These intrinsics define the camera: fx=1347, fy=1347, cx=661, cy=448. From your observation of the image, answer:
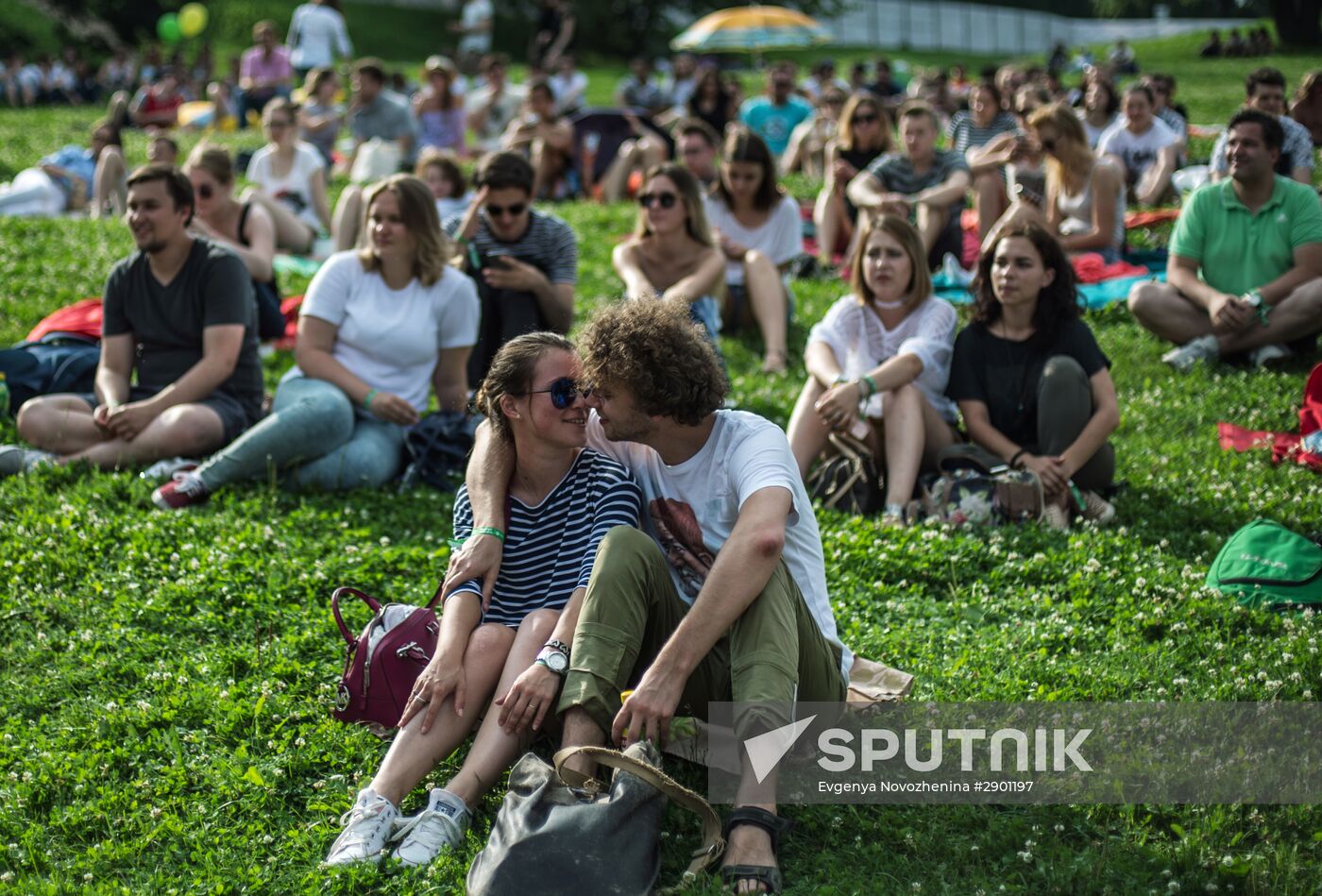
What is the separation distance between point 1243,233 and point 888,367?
10.7 feet

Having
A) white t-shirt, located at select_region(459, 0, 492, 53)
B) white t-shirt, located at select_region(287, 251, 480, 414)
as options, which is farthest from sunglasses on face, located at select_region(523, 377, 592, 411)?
white t-shirt, located at select_region(459, 0, 492, 53)

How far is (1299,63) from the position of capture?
28.9 metres

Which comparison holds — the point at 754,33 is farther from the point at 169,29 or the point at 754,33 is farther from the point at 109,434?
the point at 109,434

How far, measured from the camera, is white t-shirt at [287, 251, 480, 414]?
7.17 meters

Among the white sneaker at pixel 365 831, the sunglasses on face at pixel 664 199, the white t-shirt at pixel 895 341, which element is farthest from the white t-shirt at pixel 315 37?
the white sneaker at pixel 365 831

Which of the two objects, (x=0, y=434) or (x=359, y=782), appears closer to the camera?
(x=359, y=782)

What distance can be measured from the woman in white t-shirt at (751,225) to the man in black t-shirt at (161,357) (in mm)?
3587

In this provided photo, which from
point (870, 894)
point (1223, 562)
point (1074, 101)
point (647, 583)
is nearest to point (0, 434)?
point (647, 583)

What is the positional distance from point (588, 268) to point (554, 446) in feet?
24.0

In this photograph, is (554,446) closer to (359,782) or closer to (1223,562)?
(359,782)

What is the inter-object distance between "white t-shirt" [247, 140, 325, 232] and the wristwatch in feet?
30.9

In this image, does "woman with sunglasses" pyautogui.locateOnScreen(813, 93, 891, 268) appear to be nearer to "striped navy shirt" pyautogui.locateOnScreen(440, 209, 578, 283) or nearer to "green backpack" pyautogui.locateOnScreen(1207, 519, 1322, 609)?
"striped navy shirt" pyautogui.locateOnScreen(440, 209, 578, 283)

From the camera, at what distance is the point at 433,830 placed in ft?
12.7

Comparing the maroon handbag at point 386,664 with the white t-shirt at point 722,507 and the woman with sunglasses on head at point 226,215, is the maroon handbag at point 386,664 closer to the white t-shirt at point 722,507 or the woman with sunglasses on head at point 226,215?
the white t-shirt at point 722,507
